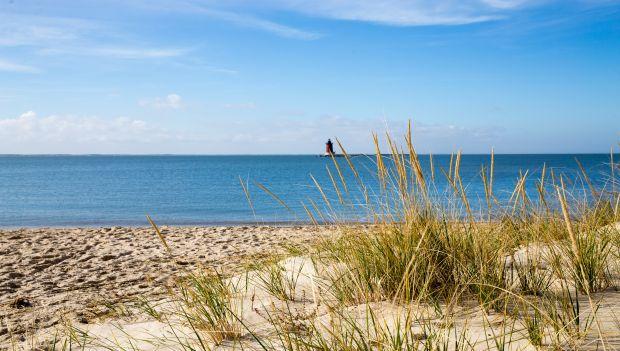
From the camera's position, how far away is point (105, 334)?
11.7 feet

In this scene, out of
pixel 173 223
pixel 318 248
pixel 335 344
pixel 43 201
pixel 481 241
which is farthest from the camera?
pixel 43 201

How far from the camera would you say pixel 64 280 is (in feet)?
21.2

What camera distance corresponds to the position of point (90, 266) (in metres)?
7.41

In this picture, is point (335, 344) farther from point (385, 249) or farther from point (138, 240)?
point (138, 240)

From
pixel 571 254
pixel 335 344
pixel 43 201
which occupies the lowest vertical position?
pixel 43 201

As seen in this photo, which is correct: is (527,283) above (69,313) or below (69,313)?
above

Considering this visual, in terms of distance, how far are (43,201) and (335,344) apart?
2712 centimetres

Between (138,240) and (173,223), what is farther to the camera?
(173,223)

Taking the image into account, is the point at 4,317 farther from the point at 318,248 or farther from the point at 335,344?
the point at 335,344

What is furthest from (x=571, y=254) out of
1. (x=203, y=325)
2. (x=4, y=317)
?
(x=4, y=317)

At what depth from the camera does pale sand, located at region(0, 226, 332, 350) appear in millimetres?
4660

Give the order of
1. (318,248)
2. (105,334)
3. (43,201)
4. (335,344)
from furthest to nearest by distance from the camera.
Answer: (43,201), (318,248), (105,334), (335,344)

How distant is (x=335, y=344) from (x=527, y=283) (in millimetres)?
1404

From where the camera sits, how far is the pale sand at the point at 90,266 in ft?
15.3
